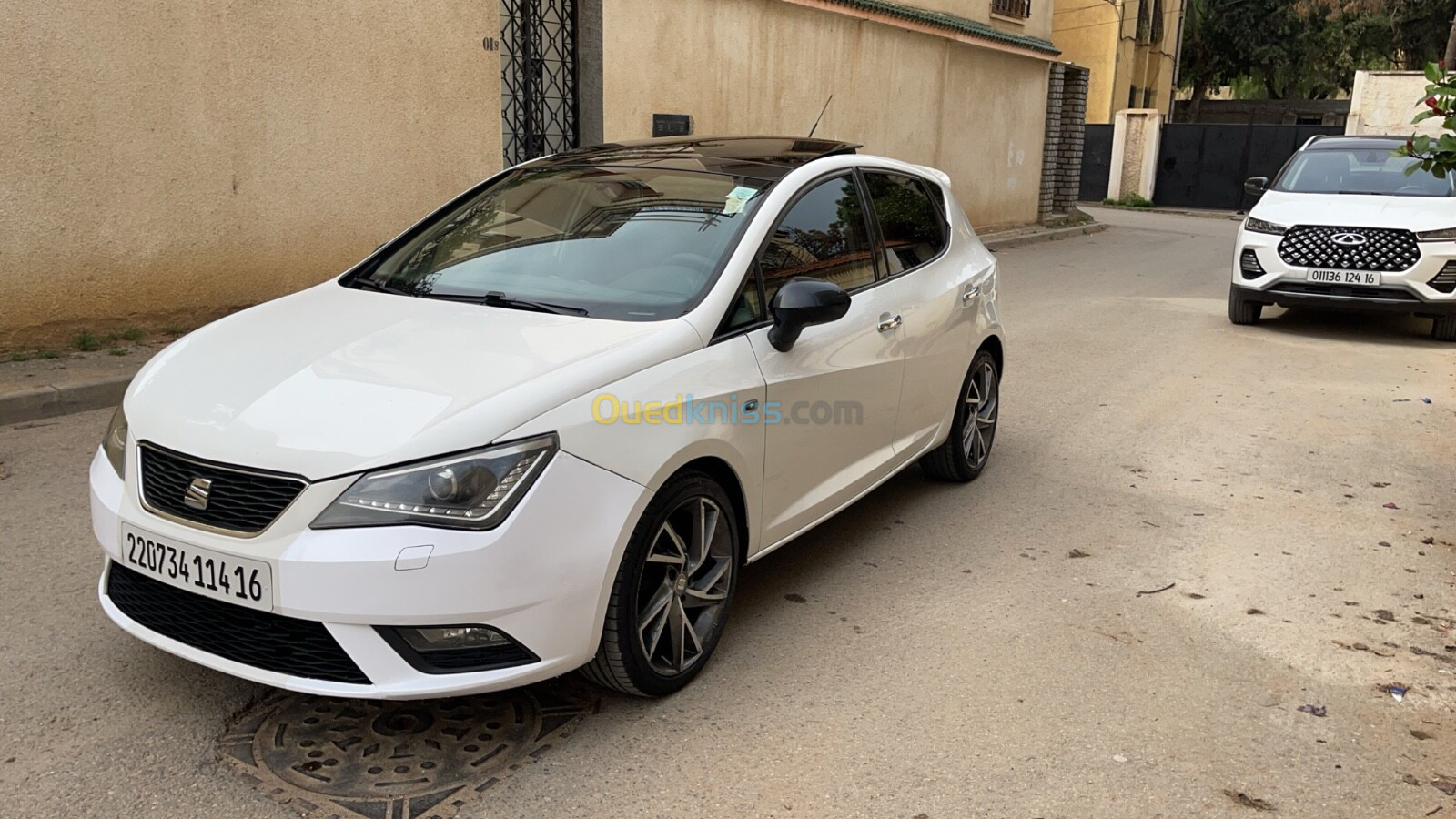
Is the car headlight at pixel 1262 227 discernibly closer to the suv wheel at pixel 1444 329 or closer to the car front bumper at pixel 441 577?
the suv wheel at pixel 1444 329

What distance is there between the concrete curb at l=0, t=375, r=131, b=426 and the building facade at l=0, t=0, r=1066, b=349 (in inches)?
45.1

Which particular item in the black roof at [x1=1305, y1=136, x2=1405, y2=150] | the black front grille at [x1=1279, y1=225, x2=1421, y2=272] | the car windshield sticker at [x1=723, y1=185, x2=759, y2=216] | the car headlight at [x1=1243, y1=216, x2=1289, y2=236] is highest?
the black roof at [x1=1305, y1=136, x2=1405, y2=150]

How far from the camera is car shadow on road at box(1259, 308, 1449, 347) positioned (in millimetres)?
10609

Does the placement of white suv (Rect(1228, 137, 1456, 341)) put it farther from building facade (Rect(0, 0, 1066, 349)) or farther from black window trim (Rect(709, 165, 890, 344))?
black window trim (Rect(709, 165, 890, 344))

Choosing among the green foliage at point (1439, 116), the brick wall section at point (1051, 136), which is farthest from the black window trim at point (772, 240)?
the brick wall section at point (1051, 136)

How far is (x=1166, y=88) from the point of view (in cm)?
3872

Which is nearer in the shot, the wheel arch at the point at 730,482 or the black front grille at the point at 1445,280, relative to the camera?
the wheel arch at the point at 730,482

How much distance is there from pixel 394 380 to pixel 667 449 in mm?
786

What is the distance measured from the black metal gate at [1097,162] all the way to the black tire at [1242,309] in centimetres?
2049

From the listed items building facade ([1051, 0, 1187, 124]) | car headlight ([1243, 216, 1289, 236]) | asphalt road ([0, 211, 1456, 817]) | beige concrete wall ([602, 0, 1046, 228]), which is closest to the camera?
asphalt road ([0, 211, 1456, 817])

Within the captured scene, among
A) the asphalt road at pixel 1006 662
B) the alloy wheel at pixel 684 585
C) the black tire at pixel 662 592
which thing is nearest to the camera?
the asphalt road at pixel 1006 662

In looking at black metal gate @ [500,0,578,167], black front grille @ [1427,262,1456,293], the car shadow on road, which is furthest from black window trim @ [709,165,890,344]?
the car shadow on road

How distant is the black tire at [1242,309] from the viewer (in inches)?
429

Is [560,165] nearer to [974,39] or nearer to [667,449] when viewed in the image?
[667,449]
